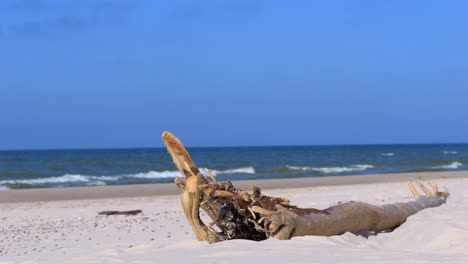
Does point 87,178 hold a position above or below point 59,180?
above

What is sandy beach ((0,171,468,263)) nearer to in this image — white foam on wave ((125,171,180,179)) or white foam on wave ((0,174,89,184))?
white foam on wave ((0,174,89,184))

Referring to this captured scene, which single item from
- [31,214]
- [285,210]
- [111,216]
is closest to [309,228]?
[285,210]

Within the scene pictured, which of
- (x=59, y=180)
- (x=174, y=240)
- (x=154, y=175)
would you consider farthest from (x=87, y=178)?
(x=174, y=240)

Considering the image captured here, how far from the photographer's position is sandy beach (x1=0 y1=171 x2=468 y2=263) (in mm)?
5457

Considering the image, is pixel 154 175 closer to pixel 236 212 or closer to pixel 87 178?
pixel 87 178

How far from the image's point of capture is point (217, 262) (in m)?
5.15

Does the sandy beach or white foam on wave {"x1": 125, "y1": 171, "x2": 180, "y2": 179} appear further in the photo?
white foam on wave {"x1": 125, "y1": 171, "x2": 180, "y2": 179}

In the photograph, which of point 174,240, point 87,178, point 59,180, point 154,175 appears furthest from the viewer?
point 154,175

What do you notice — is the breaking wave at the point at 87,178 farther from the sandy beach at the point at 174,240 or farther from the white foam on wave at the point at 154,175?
the sandy beach at the point at 174,240

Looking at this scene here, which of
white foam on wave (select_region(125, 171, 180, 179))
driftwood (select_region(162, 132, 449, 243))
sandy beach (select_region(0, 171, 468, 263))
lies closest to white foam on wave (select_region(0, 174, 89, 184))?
white foam on wave (select_region(125, 171, 180, 179))

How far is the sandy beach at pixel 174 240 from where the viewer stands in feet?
17.9

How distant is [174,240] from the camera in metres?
7.51

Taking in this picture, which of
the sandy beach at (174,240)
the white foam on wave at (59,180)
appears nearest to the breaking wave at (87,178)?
the white foam on wave at (59,180)

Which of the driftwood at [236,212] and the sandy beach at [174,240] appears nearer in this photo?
the sandy beach at [174,240]
